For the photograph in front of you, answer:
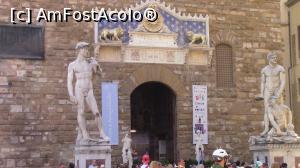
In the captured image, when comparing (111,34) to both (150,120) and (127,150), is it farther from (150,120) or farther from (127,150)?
(150,120)

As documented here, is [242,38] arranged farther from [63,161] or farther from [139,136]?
[63,161]

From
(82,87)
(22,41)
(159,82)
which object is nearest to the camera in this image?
(82,87)

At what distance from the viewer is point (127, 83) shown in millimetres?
19531

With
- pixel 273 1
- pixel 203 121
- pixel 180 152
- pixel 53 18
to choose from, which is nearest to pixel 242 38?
pixel 273 1

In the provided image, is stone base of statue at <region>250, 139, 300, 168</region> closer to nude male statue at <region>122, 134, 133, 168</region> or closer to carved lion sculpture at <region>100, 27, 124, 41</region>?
nude male statue at <region>122, 134, 133, 168</region>

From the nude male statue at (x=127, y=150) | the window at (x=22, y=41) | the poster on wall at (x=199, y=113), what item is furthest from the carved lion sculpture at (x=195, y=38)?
the window at (x=22, y=41)

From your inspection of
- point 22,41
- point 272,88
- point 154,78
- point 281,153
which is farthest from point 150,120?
point 281,153

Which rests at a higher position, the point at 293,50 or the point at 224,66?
the point at 293,50

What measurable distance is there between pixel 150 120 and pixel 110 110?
4.76 m

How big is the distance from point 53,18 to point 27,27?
35.6 inches

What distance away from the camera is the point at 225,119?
20.6m

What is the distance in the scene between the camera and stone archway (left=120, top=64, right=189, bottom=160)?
1942 cm

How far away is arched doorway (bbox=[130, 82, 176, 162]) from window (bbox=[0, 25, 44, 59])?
16.7ft

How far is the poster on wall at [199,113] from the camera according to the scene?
66.2 ft
